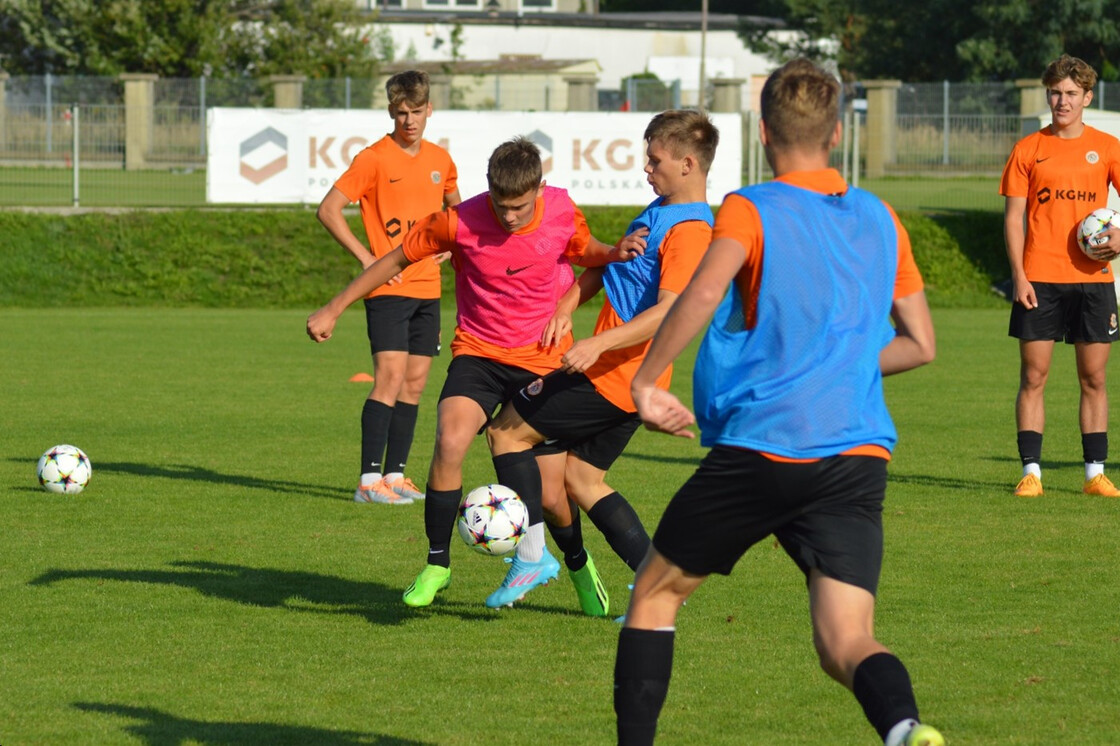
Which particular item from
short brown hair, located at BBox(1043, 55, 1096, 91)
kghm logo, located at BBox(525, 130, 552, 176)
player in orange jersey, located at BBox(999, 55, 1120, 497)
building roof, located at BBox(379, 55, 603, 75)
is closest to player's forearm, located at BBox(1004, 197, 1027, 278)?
player in orange jersey, located at BBox(999, 55, 1120, 497)

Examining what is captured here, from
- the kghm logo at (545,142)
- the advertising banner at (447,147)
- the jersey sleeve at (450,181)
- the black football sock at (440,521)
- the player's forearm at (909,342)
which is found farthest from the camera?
the kghm logo at (545,142)

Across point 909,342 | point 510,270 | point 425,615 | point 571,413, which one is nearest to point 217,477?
point 425,615

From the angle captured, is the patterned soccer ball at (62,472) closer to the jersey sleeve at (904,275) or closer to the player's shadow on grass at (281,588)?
the player's shadow on grass at (281,588)

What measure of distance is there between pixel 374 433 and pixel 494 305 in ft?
9.72

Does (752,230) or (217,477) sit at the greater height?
(752,230)

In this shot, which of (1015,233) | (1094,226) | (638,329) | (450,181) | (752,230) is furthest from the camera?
(450,181)

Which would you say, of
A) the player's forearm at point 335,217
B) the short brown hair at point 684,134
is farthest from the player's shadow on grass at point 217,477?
the short brown hair at point 684,134

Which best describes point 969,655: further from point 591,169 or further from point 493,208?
point 591,169

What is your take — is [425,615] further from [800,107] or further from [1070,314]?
[1070,314]

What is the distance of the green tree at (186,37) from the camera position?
4700 centimetres

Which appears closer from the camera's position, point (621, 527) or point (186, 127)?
point (621, 527)

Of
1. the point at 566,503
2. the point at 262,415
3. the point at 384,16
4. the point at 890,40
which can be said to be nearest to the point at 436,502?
the point at 566,503

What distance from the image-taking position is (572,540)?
644cm

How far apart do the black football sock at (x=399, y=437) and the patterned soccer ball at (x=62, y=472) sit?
1.78m
